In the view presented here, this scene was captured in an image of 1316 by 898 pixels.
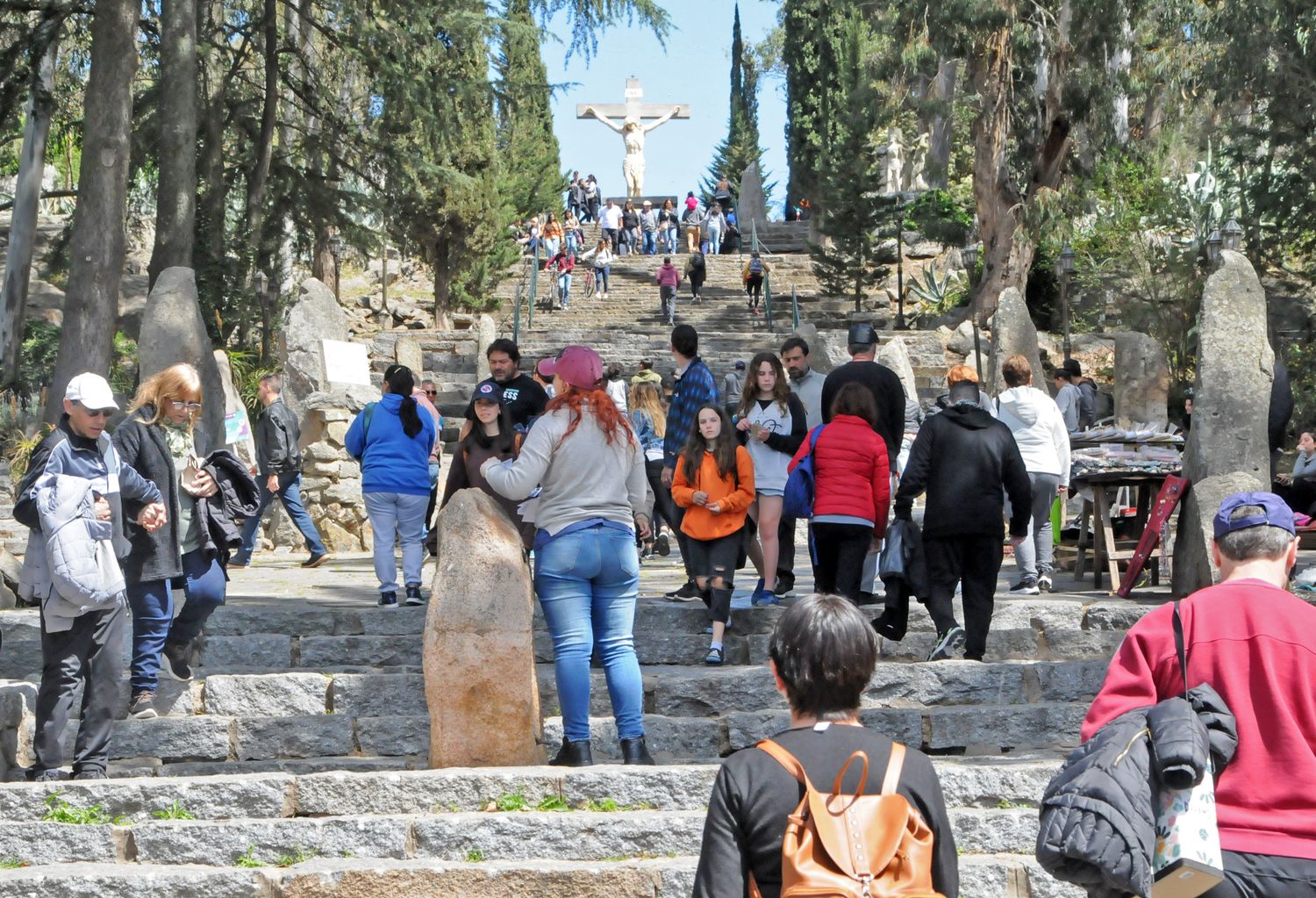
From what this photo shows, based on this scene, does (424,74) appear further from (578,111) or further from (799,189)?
(578,111)

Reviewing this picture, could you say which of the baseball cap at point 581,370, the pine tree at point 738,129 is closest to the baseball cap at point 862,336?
the baseball cap at point 581,370

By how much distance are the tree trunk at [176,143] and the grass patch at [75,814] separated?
30.4 feet

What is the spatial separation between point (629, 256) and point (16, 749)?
30939 mm

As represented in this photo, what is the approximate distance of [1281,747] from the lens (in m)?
3.35

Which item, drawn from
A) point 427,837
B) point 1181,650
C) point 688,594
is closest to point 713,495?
point 688,594

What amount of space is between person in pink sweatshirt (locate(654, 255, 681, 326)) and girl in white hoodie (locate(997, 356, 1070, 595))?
65.7ft

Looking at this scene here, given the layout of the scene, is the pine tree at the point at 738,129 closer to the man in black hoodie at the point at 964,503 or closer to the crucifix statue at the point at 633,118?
the crucifix statue at the point at 633,118

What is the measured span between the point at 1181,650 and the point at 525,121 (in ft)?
110

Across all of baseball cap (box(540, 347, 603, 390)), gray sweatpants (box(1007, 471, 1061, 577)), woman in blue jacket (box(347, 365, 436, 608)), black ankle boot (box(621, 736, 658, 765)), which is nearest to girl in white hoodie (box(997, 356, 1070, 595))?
gray sweatpants (box(1007, 471, 1061, 577))

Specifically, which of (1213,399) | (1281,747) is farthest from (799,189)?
(1281,747)

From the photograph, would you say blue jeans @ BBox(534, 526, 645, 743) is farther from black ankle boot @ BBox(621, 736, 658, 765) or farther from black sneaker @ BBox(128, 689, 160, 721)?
black sneaker @ BBox(128, 689, 160, 721)

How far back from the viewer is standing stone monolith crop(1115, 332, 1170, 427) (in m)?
20.5

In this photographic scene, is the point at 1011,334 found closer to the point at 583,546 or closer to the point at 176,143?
the point at 176,143

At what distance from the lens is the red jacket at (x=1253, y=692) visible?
10.9ft
